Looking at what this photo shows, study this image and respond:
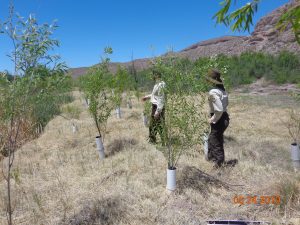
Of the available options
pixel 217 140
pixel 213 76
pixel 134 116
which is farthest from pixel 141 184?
pixel 134 116

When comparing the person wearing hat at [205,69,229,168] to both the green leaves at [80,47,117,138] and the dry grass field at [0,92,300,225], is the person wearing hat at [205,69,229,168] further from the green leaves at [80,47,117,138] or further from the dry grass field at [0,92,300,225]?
the green leaves at [80,47,117,138]

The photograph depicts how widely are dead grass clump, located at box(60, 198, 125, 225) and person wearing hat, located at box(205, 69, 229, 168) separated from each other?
1862mm

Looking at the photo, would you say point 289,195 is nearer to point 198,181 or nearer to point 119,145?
point 198,181

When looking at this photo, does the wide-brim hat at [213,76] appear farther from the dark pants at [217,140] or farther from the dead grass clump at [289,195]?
the dead grass clump at [289,195]

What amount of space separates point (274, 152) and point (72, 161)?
13.5 feet

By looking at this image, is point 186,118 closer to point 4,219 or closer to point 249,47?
point 4,219

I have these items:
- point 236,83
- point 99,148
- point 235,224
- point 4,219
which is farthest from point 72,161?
point 236,83

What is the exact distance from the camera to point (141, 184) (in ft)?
15.9

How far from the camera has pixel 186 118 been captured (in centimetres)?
452

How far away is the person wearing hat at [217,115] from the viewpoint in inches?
190
